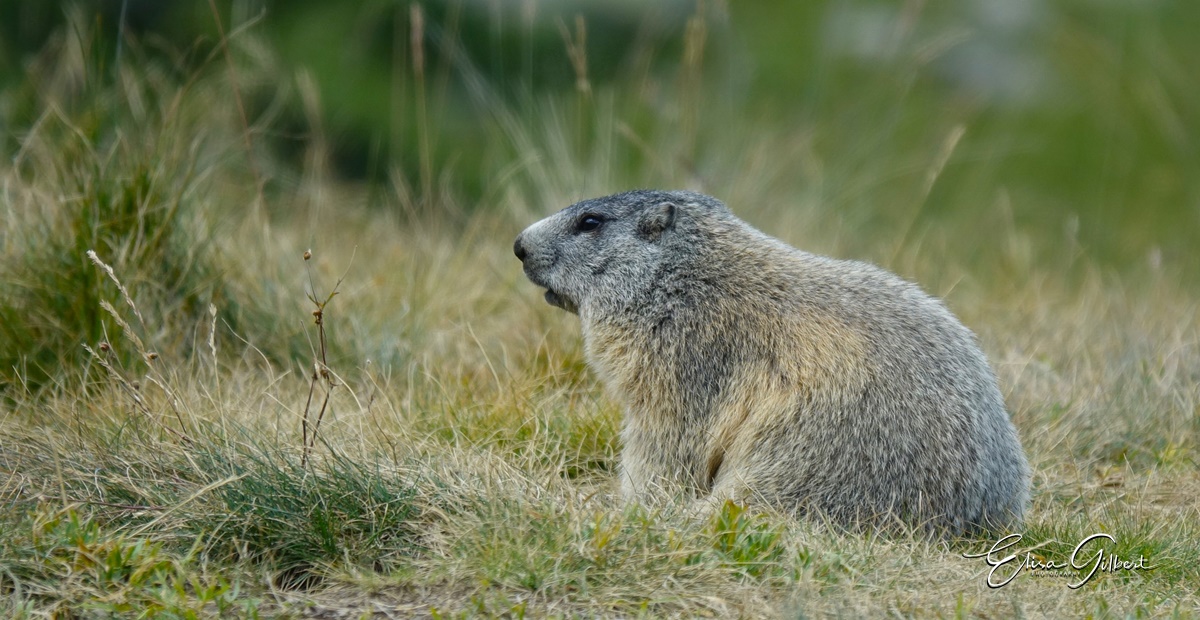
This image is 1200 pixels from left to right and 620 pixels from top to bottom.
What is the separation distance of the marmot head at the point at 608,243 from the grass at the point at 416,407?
1.79ft

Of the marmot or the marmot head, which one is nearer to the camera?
the marmot

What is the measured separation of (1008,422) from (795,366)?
90 centimetres

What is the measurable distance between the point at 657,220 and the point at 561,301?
59 cm

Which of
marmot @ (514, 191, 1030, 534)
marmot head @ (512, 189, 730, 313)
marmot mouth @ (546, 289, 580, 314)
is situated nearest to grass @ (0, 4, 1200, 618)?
marmot @ (514, 191, 1030, 534)

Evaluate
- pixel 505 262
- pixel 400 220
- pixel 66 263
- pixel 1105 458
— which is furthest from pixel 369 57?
pixel 1105 458

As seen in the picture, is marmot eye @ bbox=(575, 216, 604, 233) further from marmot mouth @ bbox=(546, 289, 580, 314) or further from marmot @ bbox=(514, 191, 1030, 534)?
marmot mouth @ bbox=(546, 289, 580, 314)

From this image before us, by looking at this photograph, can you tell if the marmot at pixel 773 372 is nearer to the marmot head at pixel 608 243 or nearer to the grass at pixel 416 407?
the marmot head at pixel 608 243

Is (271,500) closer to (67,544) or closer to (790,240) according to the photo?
(67,544)

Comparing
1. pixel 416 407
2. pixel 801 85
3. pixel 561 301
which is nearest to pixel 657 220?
pixel 561 301

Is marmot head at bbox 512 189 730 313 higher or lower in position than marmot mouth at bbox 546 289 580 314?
higher

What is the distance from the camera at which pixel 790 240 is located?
8102 mm

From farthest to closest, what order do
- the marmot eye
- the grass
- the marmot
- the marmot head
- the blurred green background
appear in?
1. the blurred green background
2. the marmot eye
3. the marmot head
4. the marmot
5. the grass

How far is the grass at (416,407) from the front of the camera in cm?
391

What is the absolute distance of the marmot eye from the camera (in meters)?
5.50
